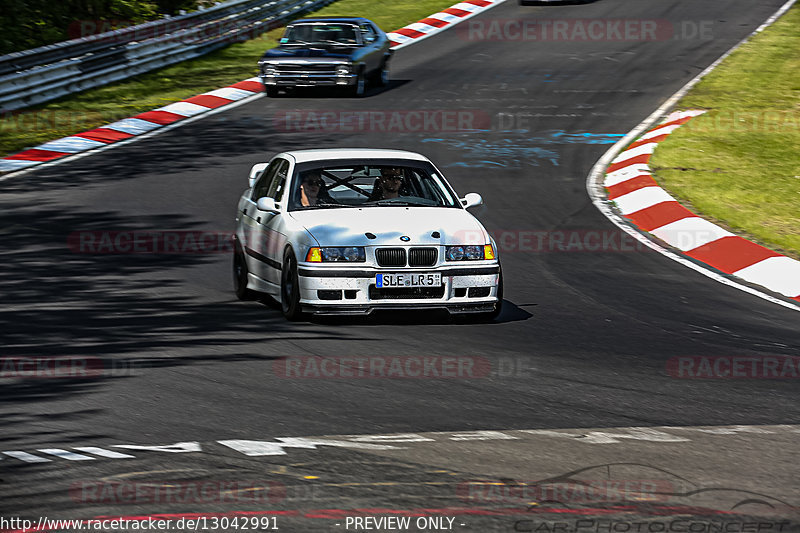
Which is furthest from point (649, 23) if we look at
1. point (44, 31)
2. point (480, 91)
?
point (44, 31)

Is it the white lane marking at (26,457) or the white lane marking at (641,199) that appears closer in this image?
the white lane marking at (26,457)

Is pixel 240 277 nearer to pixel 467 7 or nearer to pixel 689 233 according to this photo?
pixel 689 233

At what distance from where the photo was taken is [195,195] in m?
16.3

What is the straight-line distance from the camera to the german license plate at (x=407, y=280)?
32.5 feet

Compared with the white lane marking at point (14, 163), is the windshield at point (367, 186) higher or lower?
higher

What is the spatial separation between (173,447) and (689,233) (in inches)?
354

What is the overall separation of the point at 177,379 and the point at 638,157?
11.5m

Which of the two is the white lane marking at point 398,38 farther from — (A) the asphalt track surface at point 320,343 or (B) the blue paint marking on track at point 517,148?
(A) the asphalt track surface at point 320,343

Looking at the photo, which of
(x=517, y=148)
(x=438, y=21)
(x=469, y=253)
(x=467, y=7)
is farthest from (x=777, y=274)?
(x=467, y=7)

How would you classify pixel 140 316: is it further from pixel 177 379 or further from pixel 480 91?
pixel 480 91

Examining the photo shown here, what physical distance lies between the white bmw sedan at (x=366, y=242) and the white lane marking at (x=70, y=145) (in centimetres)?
890

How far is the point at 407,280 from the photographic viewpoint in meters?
9.95

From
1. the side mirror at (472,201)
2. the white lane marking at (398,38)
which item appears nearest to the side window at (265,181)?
the side mirror at (472,201)

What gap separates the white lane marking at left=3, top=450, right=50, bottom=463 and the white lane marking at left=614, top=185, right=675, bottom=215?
10.4 meters
